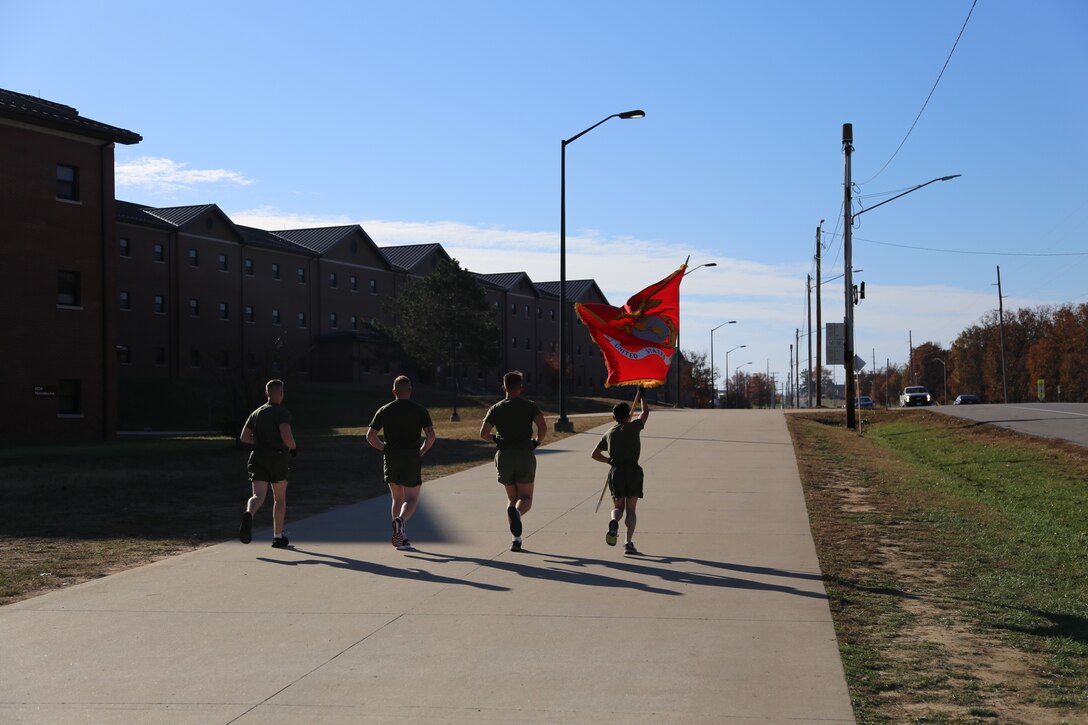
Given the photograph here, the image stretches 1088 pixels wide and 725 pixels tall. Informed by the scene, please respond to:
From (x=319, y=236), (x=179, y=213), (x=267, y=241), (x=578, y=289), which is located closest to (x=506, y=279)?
(x=578, y=289)

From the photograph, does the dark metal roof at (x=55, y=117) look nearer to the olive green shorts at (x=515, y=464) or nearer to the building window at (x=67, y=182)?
the building window at (x=67, y=182)

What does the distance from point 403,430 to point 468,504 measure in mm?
4228

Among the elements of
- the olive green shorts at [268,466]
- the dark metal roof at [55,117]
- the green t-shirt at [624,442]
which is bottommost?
the olive green shorts at [268,466]

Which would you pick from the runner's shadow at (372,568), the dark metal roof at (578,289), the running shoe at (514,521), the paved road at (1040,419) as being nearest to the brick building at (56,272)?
the runner's shadow at (372,568)

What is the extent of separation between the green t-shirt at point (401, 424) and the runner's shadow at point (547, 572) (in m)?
1.15

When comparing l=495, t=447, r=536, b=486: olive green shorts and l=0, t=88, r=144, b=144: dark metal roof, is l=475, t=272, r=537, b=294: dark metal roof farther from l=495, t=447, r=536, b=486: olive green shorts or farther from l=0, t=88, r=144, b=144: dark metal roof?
l=495, t=447, r=536, b=486: olive green shorts

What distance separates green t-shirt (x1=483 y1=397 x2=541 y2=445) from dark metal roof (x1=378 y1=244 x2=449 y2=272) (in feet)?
221

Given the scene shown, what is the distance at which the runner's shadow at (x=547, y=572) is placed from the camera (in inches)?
362

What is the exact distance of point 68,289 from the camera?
3534 centimetres

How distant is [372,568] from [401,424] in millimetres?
1669

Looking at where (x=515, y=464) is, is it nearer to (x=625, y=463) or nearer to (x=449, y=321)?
(x=625, y=463)

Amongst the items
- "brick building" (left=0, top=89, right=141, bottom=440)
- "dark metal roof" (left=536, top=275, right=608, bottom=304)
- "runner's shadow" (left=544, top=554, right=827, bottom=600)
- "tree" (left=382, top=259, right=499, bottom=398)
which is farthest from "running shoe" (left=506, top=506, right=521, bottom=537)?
"dark metal roof" (left=536, top=275, right=608, bottom=304)

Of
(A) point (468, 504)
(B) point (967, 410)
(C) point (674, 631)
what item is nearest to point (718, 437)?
(A) point (468, 504)

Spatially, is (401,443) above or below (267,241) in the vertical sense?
below
